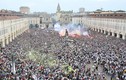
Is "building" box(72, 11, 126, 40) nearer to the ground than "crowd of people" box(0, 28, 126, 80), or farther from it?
farther from it

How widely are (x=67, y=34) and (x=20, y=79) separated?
48748mm

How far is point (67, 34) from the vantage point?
73.1m

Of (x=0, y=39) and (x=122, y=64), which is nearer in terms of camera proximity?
(x=122, y=64)

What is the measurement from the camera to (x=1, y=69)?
2781cm

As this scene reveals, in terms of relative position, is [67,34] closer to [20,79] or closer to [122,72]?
[122,72]

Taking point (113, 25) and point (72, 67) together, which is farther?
point (113, 25)

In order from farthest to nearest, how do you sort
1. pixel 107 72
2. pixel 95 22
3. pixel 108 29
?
pixel 95 22 → pixel 108 29 → pixel 107 72

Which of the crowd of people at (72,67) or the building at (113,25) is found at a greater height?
the building at (113,25)

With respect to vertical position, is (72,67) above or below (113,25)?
below

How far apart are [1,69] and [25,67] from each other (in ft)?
8.91

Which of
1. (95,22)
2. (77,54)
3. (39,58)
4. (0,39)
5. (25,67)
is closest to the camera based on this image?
Answer: (25,67)

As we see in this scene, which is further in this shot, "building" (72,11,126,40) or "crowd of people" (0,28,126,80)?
"building" (72,11,126,40)

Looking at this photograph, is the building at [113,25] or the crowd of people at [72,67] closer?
the crowd of people at [72,67]

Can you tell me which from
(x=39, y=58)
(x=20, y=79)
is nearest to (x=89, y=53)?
(x=39, y=58)
